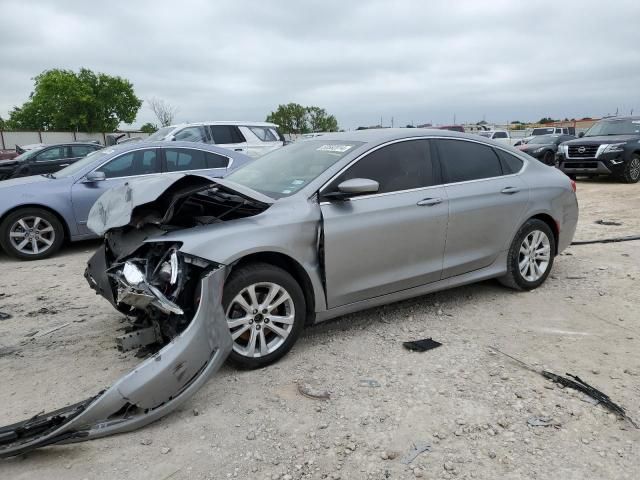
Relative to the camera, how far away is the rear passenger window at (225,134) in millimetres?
13008

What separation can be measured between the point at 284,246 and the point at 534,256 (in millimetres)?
2855

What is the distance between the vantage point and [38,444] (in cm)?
263

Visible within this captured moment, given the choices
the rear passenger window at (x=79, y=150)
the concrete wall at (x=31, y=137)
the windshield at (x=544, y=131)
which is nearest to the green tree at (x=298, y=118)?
the concrete wall at (x=31, y=137)

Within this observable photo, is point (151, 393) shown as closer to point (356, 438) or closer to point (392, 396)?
point (356, 438)

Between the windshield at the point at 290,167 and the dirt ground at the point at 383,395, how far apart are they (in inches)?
47.9

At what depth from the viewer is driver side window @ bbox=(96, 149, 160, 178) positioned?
24.8 ft

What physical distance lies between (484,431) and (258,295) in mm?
1631

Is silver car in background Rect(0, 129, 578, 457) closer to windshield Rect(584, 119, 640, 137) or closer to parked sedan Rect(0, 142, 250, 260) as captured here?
parked sedan Rect(0, 142, 250, 260)

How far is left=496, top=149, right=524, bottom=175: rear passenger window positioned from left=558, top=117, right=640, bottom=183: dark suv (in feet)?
33.1

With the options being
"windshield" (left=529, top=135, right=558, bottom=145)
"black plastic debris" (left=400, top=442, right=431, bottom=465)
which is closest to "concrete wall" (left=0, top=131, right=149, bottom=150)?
"windshield" (left=529, top=135, right=558, bottom=145)

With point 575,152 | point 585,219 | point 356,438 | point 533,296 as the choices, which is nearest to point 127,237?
point 356,438

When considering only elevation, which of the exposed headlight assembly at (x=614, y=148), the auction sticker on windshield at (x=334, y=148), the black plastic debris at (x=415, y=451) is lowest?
the black plastic debris at (x=415, y=451)

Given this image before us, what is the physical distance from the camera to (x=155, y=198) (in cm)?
343

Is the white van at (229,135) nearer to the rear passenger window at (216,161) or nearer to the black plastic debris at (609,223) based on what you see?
the rear passenger window at (216,161)
